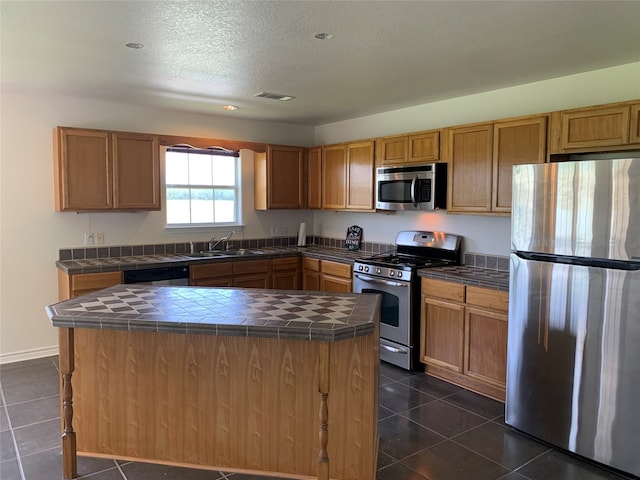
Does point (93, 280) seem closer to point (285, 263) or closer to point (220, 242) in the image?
point (220, 242)

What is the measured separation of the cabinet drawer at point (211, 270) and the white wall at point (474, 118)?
1.62m

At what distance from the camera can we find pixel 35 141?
173 inches

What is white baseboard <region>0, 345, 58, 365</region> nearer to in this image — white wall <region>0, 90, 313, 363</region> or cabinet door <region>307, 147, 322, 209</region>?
white wall <region>0, 90, 313, 363</region>

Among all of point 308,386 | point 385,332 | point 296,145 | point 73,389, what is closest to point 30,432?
point 73,389

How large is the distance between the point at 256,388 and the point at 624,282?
207 centimetres

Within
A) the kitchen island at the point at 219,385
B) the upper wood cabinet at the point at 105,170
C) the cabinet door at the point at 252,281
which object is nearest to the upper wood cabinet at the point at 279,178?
the cabinet door at the point at 252,281

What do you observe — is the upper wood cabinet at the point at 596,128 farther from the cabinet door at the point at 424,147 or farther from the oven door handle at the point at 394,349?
the oven door handle at the point at 394,349

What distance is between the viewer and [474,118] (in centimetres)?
428

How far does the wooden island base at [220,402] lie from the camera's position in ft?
7.90

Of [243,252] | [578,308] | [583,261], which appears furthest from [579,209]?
[243,252]

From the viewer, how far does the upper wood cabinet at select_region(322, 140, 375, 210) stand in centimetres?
498

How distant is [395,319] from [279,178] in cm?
236

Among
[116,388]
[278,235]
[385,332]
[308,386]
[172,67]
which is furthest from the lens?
[278,235]

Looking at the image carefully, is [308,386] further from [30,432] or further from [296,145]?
[296,145]
